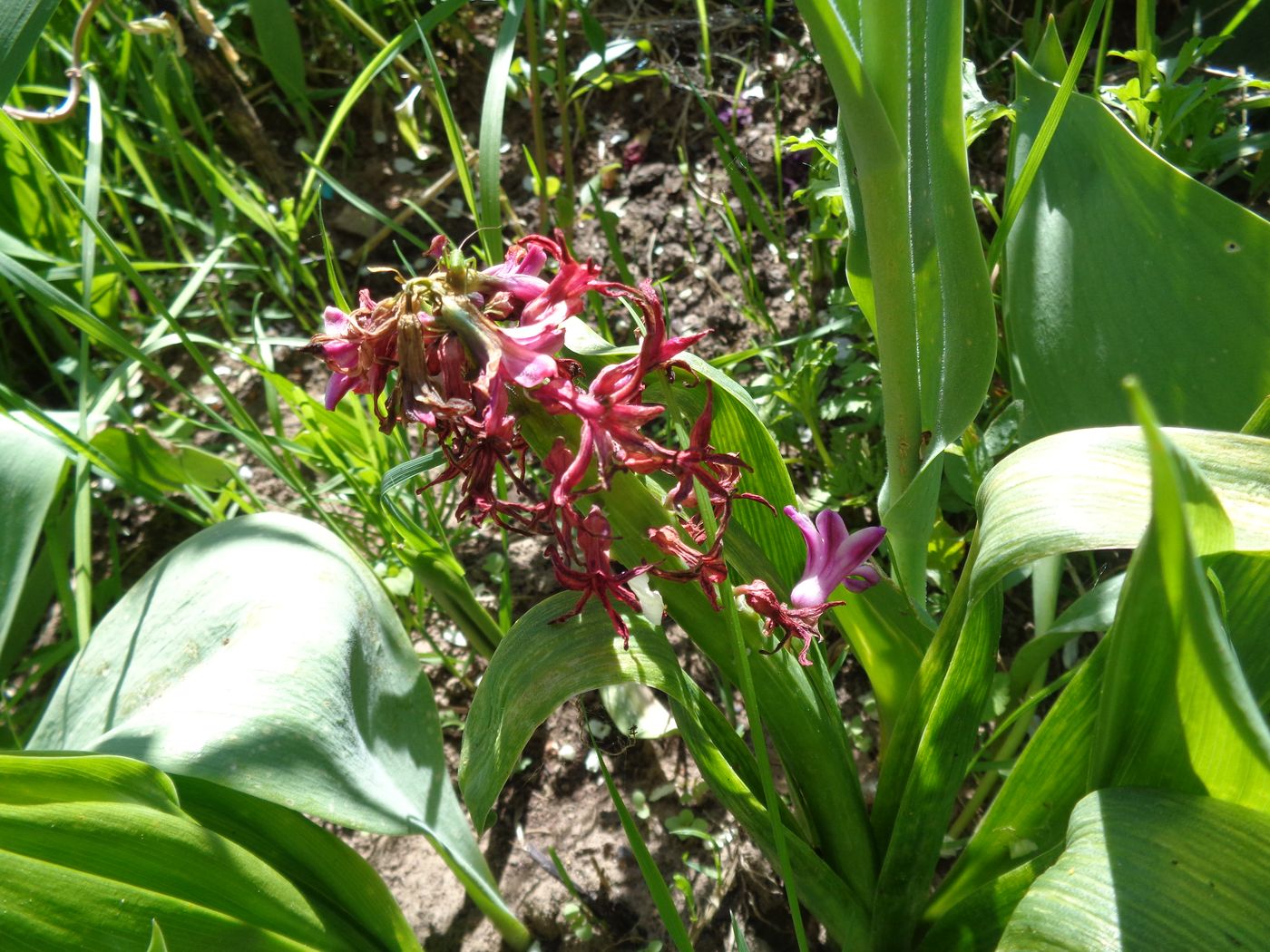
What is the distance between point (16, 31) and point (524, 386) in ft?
1.63

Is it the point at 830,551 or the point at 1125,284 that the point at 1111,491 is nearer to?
the point at 830,551

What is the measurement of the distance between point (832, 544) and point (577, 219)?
0.96 meters

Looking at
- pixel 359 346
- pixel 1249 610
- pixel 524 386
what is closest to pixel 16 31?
pixel 359 346

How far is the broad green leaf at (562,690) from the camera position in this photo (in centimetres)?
69

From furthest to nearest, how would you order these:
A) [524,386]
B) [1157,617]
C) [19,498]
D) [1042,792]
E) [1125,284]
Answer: [19,498] → [1125,284] → [1042,792] → [524,386] → [1157,617]

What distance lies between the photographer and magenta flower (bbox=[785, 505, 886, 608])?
73cm

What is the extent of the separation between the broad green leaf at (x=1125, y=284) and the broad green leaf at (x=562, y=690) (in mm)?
424

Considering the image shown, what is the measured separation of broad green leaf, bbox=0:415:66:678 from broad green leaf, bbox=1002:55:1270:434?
3.21 ft

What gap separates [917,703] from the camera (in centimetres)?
76

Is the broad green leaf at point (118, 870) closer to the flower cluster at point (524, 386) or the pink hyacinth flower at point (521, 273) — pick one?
the flower cluster at point (524, 386)

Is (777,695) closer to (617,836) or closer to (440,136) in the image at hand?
(617,836)

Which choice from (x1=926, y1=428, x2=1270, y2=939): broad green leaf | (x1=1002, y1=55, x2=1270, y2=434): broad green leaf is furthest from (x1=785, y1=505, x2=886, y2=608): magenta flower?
(x1=1002, y1=55, x2=1270, y2=434): broad green leaf

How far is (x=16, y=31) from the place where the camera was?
A: 0.71 m

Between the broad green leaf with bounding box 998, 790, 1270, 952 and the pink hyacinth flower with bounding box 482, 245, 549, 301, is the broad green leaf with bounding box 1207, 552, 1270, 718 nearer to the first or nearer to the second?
the broad green leaf with bounding box 998, 790, 1270, 952
